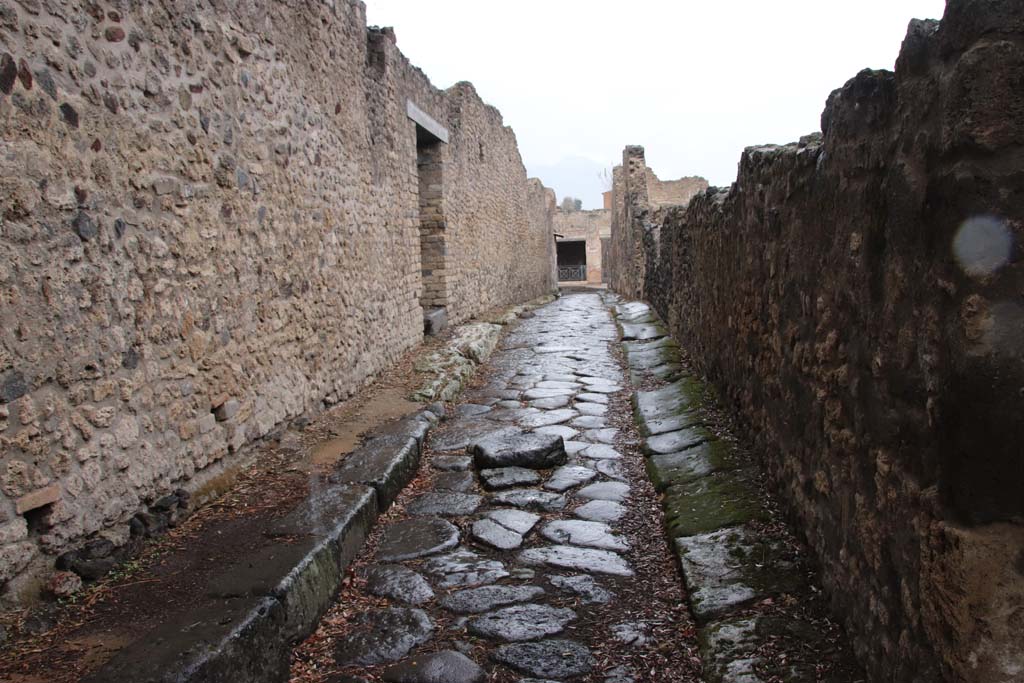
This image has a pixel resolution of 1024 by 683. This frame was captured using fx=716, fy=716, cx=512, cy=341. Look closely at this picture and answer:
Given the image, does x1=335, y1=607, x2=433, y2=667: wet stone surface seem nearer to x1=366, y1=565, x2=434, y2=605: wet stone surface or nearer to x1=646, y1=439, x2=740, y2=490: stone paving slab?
x1=366, y1=565, x2=434, y2=605: wet stone surface

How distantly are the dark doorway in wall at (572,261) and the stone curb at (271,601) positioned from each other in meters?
33.5

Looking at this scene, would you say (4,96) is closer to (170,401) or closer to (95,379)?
(95,379)

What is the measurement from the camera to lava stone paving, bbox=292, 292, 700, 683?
7.95 ft

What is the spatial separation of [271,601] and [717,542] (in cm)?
178

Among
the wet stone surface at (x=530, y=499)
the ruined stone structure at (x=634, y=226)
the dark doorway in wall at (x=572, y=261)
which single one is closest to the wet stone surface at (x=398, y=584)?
the wet stone surface at (x=530, y=499)

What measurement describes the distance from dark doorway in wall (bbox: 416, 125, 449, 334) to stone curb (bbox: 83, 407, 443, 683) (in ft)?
18.5

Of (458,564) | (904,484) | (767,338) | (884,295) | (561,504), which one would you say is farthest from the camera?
(561,504)

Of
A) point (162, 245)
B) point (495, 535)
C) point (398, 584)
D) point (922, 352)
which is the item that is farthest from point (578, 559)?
point (162, 245)

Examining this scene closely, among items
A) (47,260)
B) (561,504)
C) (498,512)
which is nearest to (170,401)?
(47,260)

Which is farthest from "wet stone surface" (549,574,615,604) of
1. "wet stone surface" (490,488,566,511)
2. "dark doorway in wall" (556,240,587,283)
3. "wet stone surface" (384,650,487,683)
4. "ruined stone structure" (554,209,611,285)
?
"ruined stone structure" (554,209,611,285)

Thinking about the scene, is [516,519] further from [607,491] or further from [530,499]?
[607,491]

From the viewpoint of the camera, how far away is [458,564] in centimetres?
316

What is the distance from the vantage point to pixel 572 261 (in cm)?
3769

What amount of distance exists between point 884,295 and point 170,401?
2.88 m
